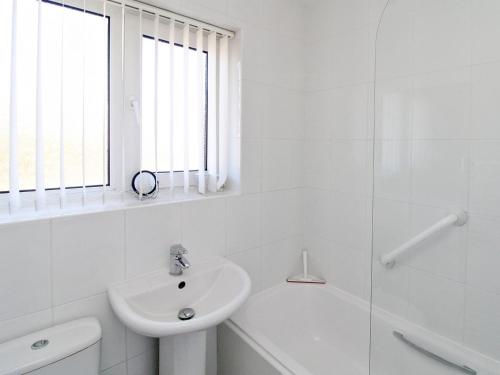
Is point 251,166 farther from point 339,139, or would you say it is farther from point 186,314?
point 186,314

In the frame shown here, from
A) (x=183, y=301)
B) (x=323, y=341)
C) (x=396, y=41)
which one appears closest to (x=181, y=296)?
(x=183, y=301)

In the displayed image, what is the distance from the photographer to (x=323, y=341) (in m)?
1.69

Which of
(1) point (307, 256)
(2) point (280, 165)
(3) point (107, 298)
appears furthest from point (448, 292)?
(3) point (107, 298)

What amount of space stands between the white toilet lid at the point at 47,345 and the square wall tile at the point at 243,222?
27.0 inches

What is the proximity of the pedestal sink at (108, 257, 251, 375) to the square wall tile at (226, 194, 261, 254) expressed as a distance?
214 millimetres

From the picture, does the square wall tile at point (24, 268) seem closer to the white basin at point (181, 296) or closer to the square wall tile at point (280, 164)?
the white basin at point (181, 296)

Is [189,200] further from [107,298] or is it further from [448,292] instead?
[448,292]

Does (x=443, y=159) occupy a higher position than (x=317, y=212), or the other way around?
(x=443, y=159)

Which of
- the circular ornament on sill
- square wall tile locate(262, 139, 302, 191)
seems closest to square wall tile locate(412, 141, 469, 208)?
square wall tile locate(262, 139, 302, 191)

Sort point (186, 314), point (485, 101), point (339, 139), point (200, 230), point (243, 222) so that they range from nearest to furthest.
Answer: point (485, 101) → point (186, 314) → point (200, 230) → point (243, 222) → point (339, 139)

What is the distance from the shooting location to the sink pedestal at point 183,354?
43.3 inches

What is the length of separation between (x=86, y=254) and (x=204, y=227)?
0.49 metres

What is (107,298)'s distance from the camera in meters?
1.13

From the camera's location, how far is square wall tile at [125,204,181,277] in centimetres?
118
